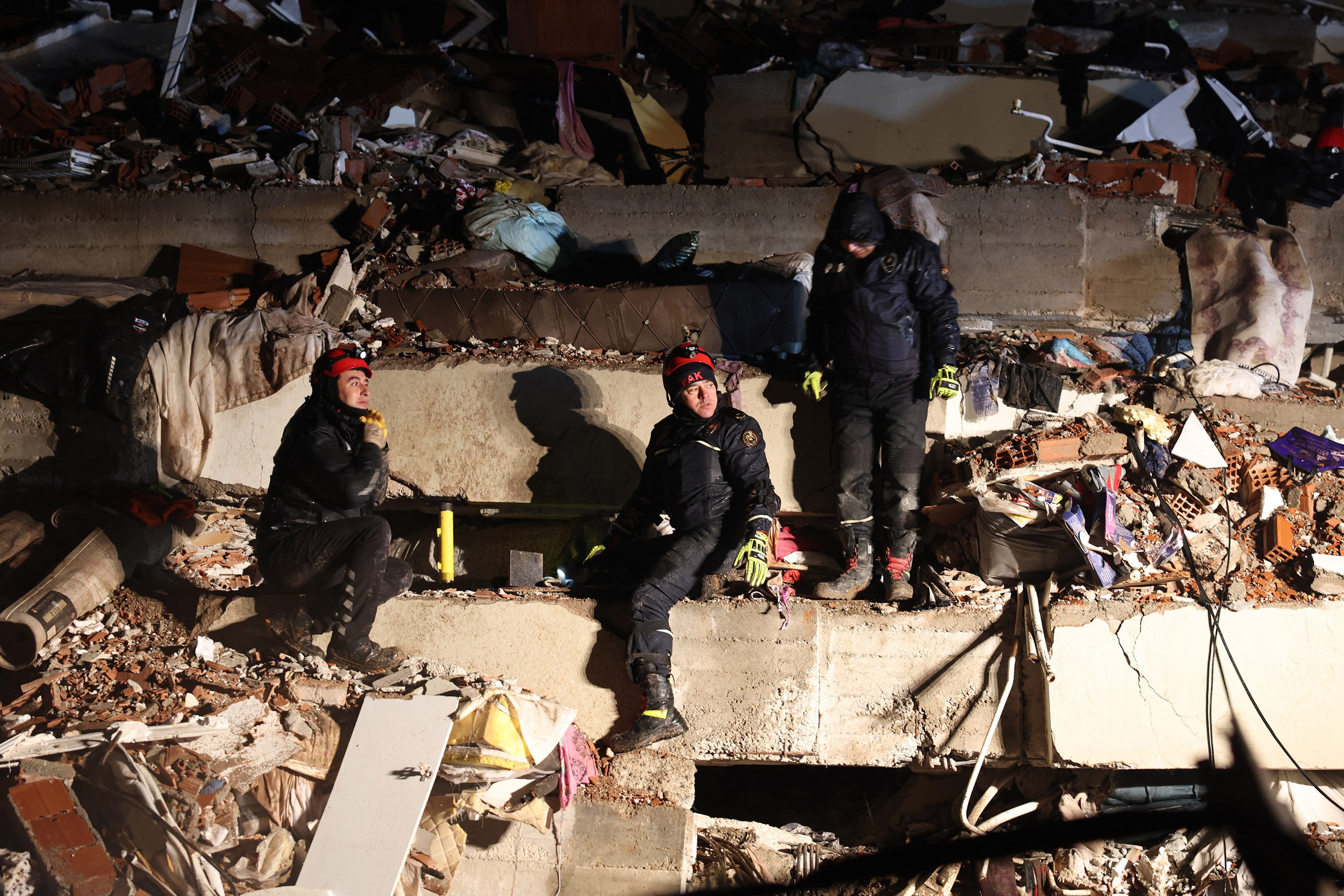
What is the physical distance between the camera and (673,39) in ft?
26.3

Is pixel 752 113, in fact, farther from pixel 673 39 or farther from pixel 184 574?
pixel 184 574

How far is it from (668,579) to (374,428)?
1642mm

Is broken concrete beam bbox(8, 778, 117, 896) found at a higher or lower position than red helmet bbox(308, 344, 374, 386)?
lower

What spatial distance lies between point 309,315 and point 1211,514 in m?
5.61

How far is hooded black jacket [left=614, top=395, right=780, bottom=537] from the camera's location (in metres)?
4.25

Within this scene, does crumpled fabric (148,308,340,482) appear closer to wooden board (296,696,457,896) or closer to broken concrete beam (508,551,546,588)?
broken concrete beam (508,551,546,588)

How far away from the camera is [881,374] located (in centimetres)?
456

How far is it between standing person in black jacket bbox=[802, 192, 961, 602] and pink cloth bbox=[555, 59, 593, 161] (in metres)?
3.51

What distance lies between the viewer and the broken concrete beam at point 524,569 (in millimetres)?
4398

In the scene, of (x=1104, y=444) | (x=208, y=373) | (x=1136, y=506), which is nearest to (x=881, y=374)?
(x=1104, y=444)

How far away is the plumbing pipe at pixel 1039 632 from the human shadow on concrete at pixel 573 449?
7.75 feet

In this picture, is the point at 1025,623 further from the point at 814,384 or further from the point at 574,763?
the point at 574,763

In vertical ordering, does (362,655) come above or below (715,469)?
below

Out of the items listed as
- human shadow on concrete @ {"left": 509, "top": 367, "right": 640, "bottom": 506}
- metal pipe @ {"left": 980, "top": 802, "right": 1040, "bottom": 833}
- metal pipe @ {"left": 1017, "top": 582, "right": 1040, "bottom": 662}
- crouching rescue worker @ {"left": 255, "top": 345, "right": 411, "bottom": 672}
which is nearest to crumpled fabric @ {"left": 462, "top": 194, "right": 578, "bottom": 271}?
human shadow on concrete @ {"left": 509, "top": 367, "right": 640, "bottom": 506}
